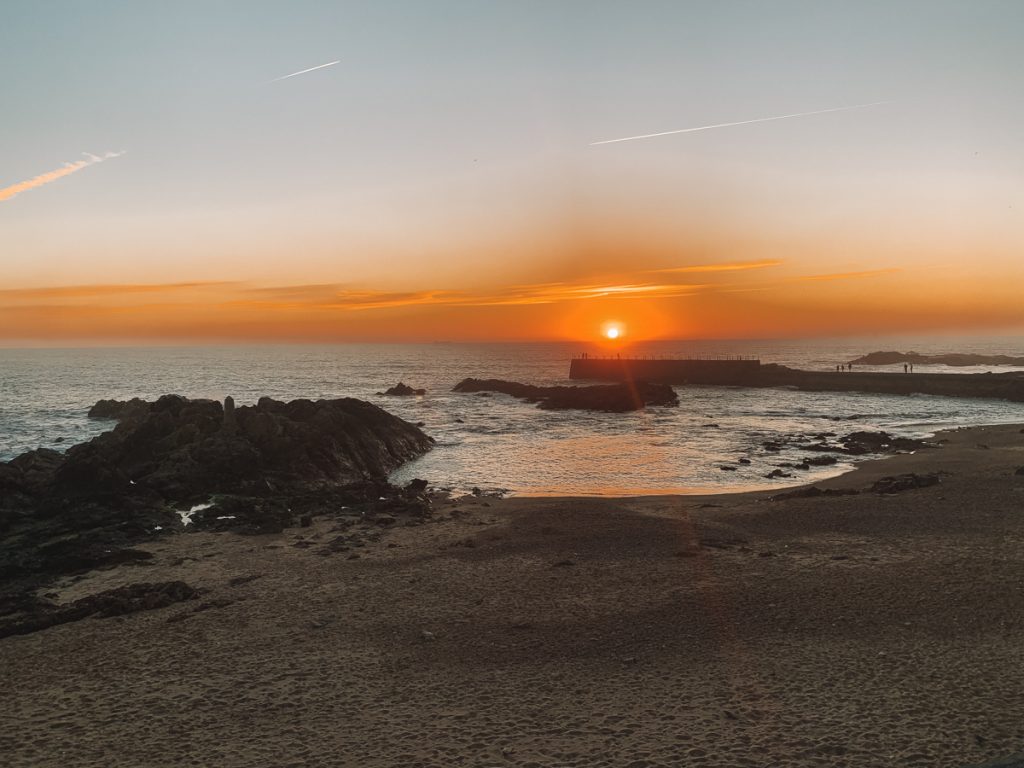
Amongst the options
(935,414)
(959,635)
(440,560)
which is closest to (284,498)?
(440,560)

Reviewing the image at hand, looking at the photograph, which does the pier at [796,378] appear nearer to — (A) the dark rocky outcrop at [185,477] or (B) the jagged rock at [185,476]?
(B) the jagged rock at [185,476]

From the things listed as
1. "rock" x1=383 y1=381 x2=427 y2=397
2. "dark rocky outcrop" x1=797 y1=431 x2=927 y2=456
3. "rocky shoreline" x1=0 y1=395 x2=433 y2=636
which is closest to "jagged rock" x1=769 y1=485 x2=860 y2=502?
"dark rocky outcrop" x1=797 y1=431 x2=927 y2=456

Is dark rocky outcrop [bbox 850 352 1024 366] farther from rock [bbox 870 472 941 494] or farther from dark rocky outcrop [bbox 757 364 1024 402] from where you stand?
rock [bbox 870 472 941 494]

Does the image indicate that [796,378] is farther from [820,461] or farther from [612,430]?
[820,461]

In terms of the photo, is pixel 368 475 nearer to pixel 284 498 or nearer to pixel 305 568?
pixel 284 498

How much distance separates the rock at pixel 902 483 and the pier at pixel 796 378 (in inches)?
2278

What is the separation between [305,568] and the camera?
17797 mm

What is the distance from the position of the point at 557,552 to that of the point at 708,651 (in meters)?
7.06

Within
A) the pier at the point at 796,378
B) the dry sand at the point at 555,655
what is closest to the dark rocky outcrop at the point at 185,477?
the dry sand at the point at 555,655

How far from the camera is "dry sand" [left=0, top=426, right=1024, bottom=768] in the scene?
30.0ft

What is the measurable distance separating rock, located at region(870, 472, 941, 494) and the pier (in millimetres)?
57868

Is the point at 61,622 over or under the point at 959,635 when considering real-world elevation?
under

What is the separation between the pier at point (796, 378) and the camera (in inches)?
3051

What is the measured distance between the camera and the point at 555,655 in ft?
39.4
